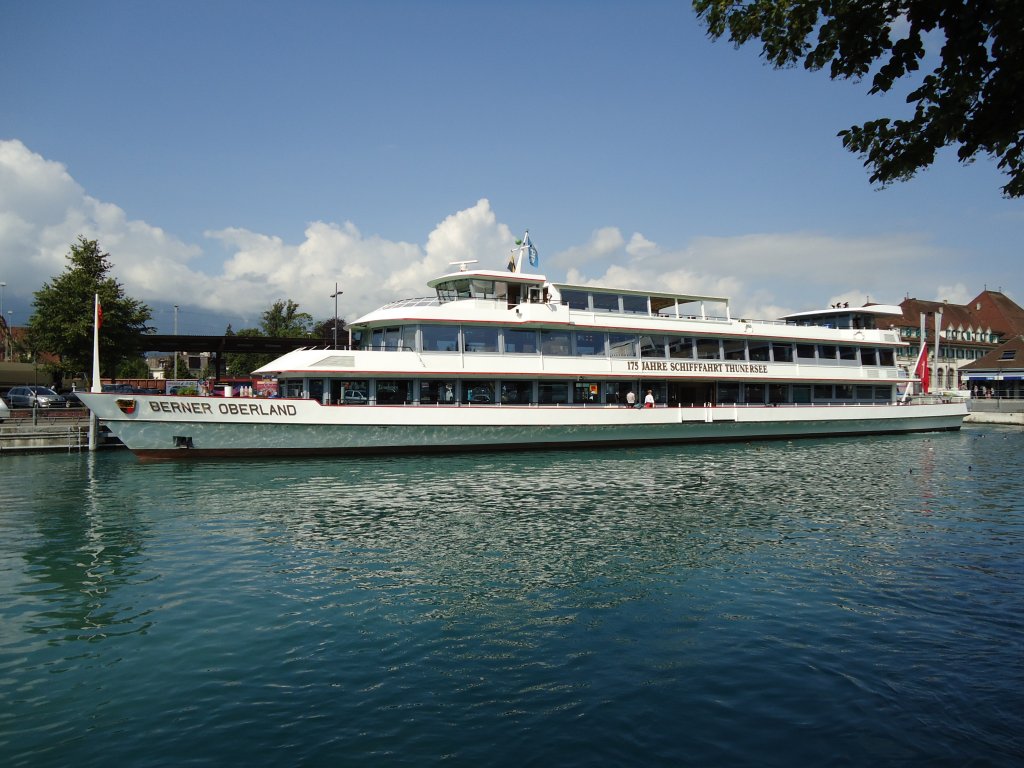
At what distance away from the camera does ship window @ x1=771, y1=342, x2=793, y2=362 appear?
3288cm

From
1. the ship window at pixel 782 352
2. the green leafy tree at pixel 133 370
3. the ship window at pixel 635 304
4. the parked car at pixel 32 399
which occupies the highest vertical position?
the green leafy tree at pixel 133 370

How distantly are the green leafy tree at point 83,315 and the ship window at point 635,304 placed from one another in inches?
973

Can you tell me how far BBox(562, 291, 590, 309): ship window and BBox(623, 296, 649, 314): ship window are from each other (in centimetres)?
202

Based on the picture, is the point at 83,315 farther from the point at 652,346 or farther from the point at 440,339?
the point at 652,346

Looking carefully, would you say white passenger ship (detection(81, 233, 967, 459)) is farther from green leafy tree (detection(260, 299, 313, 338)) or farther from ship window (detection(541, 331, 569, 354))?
green leafy tree (detection(260, 299, 313, 338))

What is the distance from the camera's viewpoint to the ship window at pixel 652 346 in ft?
95.8

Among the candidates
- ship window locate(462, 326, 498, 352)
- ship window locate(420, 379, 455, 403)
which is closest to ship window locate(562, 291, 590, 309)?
ship window locate(462, 326, 498, 352)

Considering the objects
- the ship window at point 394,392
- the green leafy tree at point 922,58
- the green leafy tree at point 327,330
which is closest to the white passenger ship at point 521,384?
the ship window at point 394,392

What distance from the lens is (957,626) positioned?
7789 mm

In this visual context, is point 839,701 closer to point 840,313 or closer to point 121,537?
point 121,537

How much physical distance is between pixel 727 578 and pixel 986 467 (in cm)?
1837

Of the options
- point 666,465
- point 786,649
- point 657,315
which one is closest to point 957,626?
point 786,649

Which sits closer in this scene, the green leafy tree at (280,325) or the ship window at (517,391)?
the ship window at (517,391)

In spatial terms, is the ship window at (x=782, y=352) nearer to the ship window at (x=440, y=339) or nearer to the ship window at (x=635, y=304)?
the ship window at (x=635, y=304)
